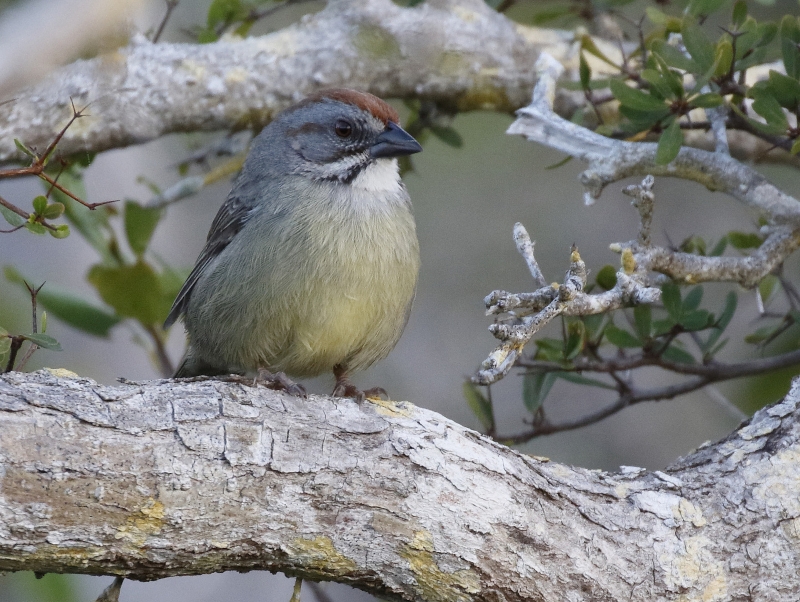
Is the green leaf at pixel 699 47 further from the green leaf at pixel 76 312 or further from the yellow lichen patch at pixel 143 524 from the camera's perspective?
the green leaf at pixel 76 312

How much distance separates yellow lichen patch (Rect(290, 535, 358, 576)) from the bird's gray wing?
183 cm

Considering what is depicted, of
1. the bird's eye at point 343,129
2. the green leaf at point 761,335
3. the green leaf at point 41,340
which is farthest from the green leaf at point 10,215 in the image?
the green leaf at point 761,335

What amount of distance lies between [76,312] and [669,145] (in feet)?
10.1

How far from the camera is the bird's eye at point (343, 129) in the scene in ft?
14.8

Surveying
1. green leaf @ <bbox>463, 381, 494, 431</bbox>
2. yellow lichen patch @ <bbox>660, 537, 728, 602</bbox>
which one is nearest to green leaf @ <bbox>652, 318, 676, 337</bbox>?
green leaf @ <bbox>463, 381, 494, 431</bbox>

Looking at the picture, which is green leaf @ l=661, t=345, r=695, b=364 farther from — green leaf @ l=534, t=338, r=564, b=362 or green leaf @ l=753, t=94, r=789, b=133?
green leaf @ l=753, t=94, r=789, b=133

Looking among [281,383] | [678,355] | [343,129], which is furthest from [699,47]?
[281,383]

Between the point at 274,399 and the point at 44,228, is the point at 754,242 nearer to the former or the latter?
the point at 274,399

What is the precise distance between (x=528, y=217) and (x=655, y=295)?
6.08 m

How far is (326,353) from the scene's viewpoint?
4.20 metres

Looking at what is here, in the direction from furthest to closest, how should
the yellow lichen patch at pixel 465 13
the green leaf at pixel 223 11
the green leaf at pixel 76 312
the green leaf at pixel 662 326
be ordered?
the yellow lichen patch at pixel 465 13
the green leaf at pixel 223 11
the green leaf at pixel 76 312
the green leaf at pixel 662 326

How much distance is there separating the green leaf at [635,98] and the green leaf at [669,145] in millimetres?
136

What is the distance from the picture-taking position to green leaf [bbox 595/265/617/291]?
424cm

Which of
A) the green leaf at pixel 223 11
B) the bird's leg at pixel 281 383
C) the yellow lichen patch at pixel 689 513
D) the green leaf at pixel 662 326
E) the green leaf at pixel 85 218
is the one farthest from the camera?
the green leaf at pixel 223 11
